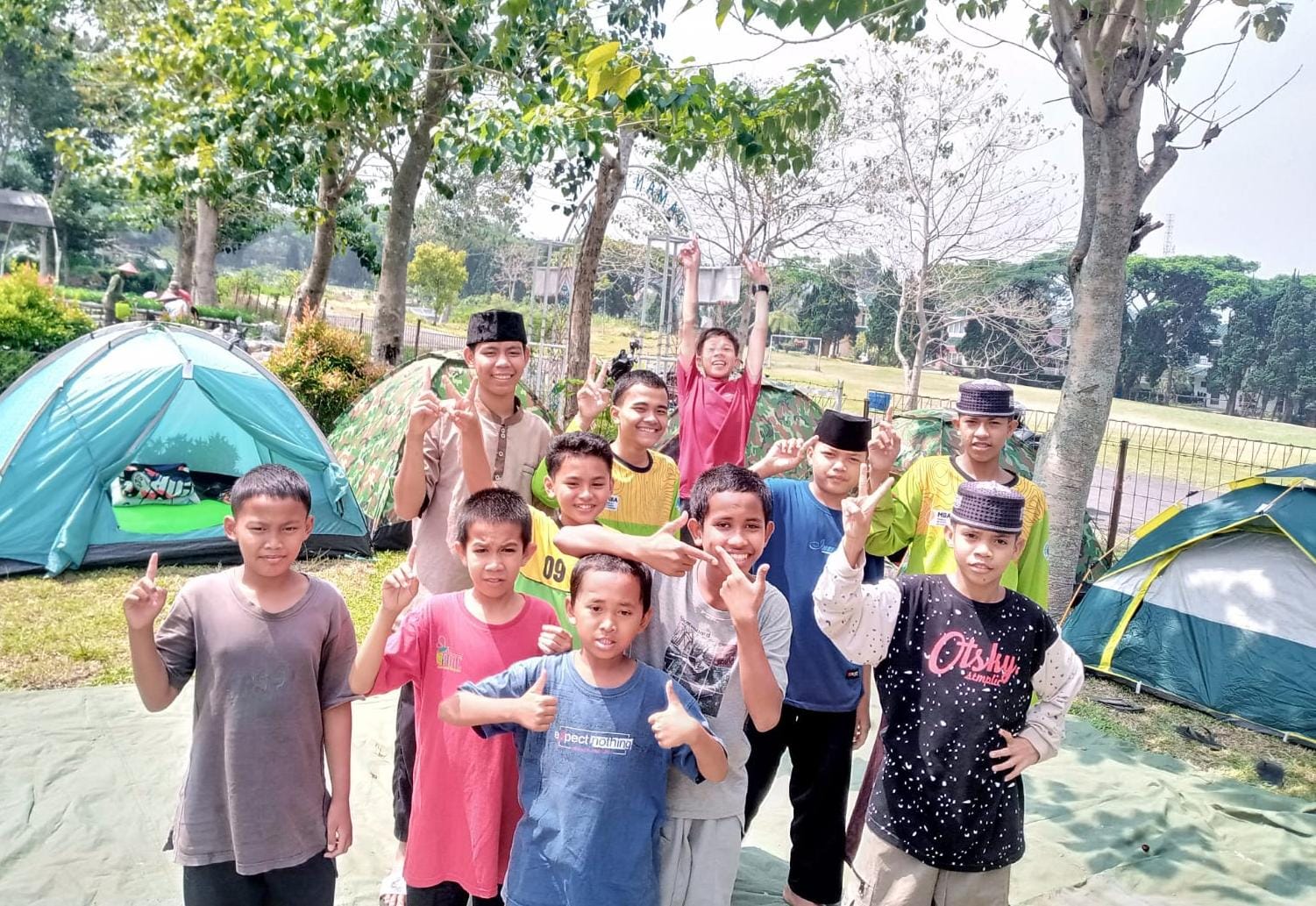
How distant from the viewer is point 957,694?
2.05 m

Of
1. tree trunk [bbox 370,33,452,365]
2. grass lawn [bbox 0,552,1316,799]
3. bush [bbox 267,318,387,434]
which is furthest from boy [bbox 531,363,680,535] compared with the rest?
tree trunk [bbox 370,33,452,365]

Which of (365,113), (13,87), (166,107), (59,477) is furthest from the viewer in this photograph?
(13,87)

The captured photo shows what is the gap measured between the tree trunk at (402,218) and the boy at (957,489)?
813 cm

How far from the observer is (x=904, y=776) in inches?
82.4

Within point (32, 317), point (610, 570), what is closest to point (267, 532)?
point (610, 570)

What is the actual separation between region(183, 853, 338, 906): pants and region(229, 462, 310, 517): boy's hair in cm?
78

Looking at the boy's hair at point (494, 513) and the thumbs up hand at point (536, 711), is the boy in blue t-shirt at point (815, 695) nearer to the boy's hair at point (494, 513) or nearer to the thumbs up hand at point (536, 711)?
the boy's hair at point (494, 513)

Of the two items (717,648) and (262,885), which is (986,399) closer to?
(717,648)

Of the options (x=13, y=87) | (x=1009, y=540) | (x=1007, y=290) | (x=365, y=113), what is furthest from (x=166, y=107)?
(x=13, y=87)

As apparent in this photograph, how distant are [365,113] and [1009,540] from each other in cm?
707

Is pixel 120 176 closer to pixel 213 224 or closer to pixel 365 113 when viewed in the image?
pixel 365 113

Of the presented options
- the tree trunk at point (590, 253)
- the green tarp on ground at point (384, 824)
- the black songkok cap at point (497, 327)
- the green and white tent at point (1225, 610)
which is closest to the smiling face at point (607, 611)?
the black songkok cap at point (497, 327)

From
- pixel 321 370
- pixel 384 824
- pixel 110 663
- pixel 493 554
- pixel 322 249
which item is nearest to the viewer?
pixel 493 554

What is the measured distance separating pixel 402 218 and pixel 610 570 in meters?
9.39
